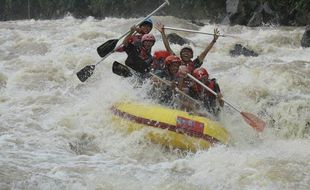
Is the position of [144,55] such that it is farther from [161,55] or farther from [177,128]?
[177,128]

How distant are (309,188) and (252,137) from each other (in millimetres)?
1883

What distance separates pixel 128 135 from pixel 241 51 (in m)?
6.46

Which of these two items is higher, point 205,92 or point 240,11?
point 240,11

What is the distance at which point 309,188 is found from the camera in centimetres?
446

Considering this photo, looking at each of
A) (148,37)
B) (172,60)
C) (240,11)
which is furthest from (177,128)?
(240,11)

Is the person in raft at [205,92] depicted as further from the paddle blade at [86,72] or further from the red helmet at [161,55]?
the paddle blade at [86,72]

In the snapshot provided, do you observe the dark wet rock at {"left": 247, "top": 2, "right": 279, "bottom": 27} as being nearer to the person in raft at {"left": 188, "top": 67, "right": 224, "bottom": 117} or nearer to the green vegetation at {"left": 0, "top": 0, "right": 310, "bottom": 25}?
the green vegetation at {"left": 0, "top": 0, "right": 310, "bottom": 25}

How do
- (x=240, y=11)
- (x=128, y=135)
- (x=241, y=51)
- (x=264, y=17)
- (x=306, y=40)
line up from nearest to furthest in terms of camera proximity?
(x=128, y=135) → (x=241, y=51) → (x=306, y=40) → (x=264, y=17) → (x=240, y=11)

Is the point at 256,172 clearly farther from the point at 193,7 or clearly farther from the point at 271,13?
the point at 193,7

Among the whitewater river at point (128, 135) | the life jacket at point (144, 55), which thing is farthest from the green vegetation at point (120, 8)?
the life jacket at point (144, 55)

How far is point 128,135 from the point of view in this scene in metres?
6.18

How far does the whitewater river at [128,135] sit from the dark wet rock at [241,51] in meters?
0.37

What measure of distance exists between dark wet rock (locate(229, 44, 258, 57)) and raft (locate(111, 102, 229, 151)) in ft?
19.8

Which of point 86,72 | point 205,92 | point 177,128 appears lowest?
point 177,128
